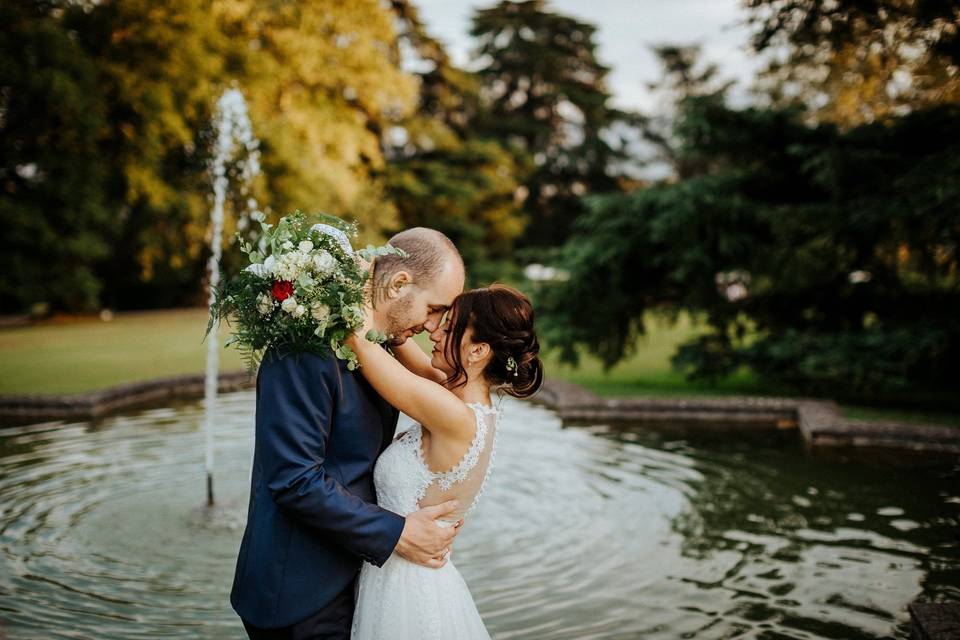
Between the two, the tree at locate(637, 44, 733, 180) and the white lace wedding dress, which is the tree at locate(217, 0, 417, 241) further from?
the tree at locate(637, 44, 733, 180)

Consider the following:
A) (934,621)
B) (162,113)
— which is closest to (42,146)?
(162,113)

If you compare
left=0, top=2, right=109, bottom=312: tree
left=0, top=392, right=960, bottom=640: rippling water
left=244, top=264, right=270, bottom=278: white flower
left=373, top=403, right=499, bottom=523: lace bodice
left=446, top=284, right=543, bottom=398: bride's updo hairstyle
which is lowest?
left=0, top=392, right=960, bottom=640: rippling water

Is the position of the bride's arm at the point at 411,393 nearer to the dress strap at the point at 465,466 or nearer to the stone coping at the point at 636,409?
the dress strap at the point at 465,466

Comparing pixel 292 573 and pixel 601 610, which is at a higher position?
pixel 292 573

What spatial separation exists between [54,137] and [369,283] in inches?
661

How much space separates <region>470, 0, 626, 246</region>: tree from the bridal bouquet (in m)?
36.3

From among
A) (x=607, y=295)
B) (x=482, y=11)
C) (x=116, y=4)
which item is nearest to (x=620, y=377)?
(x=607, y=295)

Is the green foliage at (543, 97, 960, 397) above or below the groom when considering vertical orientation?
above

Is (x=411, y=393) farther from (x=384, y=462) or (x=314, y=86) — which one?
(x=314, y=86)

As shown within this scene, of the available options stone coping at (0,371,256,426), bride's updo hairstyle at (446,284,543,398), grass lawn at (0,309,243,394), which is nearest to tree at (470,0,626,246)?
grass lawn at (0,309,243,394)

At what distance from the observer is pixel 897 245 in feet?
35.1

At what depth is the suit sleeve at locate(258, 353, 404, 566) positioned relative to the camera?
2535 millimetres

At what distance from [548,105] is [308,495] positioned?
3911 cm

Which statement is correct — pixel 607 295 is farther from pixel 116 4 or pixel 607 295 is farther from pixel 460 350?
pixel 116 4
